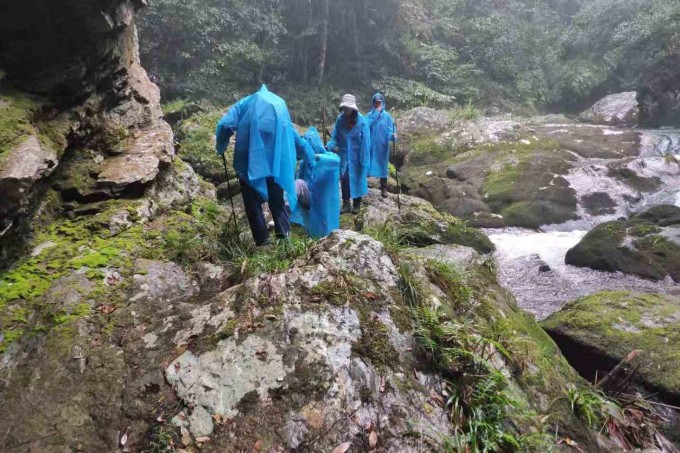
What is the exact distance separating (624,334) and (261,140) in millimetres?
3872

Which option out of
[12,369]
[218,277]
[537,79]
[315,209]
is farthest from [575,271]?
[537,79]

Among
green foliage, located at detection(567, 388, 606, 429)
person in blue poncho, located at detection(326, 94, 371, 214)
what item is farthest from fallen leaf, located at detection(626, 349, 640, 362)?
person in blue poncho, located at detection(326, 94, 371, 214)

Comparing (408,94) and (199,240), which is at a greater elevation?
(408,94)

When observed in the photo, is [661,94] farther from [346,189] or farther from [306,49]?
[346,189]

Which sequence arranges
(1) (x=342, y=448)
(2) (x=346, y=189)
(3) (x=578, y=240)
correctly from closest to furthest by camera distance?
(1) (x=342, y=448)
(2) (x=346, y=189)
(3) (x=578, y=240)

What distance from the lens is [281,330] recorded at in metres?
2.73

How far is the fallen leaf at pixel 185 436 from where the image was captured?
2.22 m

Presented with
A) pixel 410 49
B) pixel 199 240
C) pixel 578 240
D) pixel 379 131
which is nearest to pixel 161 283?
pixel 199 240

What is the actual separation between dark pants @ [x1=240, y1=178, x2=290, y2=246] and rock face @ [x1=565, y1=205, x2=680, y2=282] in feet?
16.5

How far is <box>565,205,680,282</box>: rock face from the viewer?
647 centimetres

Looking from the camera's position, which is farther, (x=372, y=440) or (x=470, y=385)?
(x=470, y=385)

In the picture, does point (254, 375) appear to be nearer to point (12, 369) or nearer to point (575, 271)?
point (12, 369)

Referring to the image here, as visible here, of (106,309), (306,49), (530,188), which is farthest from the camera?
(306,49)

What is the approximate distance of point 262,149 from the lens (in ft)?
13.1
